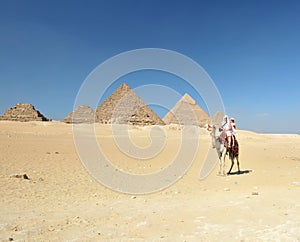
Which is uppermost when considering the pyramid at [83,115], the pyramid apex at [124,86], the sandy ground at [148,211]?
the pyramid apex at [124,86]

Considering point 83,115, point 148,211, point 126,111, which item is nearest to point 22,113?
point 83,115

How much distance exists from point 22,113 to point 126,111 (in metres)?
29.8

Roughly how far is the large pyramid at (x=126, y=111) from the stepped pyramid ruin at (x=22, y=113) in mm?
17339

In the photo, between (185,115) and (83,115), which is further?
(185,115)

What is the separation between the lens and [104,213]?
231 inches

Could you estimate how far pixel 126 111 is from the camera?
74.1 metres

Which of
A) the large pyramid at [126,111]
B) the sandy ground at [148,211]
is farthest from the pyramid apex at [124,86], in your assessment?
the sandy ground at [148,211]

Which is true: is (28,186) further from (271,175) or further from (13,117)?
(13,117)

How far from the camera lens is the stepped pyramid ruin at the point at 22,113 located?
7894 cm

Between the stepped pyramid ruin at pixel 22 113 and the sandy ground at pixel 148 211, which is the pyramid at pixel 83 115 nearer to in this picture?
the stepped pyramid ruin at pixel 22 113

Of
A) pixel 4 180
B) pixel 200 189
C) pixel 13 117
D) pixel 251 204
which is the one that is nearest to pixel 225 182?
pixel 200 189

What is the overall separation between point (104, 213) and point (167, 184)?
3.95 metres

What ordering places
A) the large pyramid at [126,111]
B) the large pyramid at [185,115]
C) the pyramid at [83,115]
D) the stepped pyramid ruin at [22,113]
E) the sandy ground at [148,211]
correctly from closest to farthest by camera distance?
the sandy ground at [148,211], the large pyramid at [126,111], the pyramid at [83,115], the stepped pyramid ruin at [22,113], the large pyramid at [185,115]

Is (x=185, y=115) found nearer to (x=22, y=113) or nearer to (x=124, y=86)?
(x=124, y=86)
